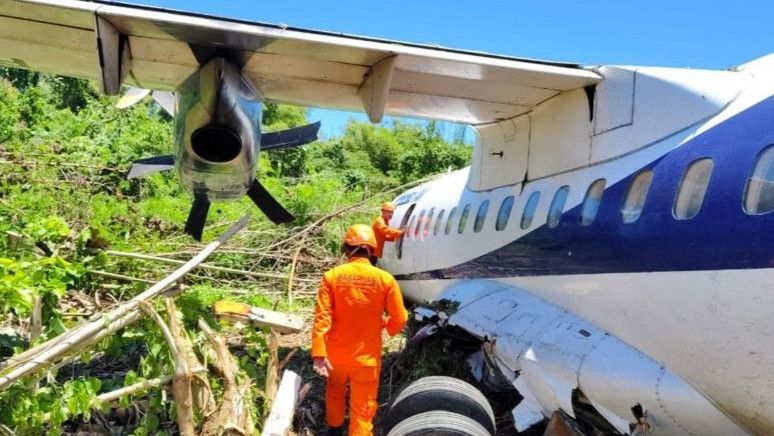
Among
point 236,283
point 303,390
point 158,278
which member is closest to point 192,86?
point 303,390

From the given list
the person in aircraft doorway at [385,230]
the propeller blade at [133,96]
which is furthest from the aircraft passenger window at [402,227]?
the propeller blade at [133,96]

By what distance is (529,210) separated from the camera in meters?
6.67

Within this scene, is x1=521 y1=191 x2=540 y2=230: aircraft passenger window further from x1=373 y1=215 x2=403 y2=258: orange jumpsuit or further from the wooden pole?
x1=373 y1=215 x2=403 y2=258: orange jumpsuit

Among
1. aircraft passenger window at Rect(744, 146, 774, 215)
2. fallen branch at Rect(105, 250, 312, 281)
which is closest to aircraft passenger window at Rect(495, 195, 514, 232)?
aircraft passenger window at Rect(744, 146, 774, 215)

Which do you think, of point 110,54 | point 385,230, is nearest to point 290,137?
point 385,230

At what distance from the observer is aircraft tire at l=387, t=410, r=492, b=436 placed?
4.82 metres

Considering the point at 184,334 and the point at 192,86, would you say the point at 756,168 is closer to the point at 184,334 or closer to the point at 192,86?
the point at 184,334

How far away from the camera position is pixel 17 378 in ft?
14.7

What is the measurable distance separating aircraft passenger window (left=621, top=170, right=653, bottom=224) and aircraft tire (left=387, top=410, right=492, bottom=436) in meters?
1.83

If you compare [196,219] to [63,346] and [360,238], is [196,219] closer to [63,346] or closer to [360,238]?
[360,238]

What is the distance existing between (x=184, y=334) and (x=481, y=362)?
10.6 ft

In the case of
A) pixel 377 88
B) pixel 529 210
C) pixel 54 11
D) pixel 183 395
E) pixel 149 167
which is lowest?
pixel 183 395

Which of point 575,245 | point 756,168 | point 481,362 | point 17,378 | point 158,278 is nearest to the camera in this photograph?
point 756,168

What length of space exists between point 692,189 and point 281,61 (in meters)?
3.99
